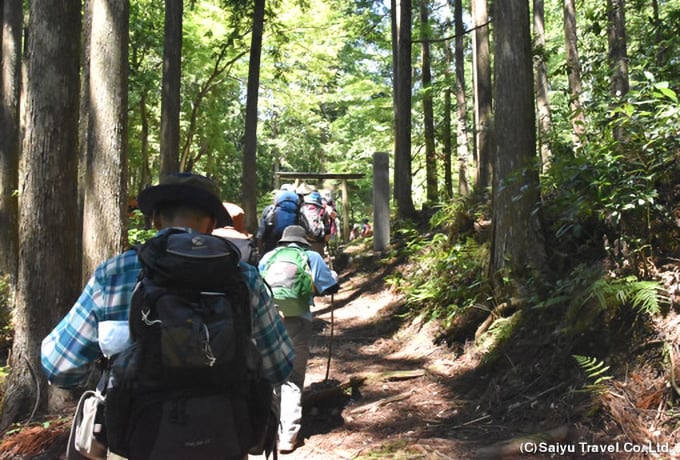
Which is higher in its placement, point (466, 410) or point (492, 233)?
point (492, 233)

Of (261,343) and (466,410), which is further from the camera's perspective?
(466,410)

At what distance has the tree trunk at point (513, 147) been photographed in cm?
678

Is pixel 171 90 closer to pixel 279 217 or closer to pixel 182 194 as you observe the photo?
pixel 279 217

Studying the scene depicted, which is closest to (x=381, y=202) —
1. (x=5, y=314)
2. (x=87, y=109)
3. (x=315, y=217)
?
(x=315, y=217)

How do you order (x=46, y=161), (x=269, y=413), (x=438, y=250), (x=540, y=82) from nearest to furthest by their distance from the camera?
(x=269, y=413), (x=46, y=161), (x=438, y=250), (x=540, y=82)

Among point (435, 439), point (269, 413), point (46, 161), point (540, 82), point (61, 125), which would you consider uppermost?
point (540, 82)

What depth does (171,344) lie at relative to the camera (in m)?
2.06

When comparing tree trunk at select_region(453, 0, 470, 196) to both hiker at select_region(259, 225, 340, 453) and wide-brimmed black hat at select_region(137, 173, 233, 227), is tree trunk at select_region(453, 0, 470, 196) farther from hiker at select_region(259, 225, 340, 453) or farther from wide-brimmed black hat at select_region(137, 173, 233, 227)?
wide-brimmed black hat at select_region(137, 173, 233, 227)

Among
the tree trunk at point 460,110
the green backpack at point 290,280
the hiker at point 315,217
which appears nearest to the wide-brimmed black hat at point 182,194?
the green backpack at point 290,280

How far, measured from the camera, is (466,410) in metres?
5.25

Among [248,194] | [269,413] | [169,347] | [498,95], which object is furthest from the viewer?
[248,194]

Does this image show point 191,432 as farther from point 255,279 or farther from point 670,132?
point 670,132

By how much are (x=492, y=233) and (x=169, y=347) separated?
5836 mm

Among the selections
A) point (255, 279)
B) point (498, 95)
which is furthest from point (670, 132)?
point (255, 279)
